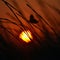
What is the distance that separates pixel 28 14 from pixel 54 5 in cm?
35

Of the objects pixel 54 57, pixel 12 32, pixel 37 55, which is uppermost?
pixel 12 32

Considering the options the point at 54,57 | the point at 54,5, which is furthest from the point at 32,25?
the point at 54,57

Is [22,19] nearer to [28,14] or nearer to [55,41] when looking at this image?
[28,14]

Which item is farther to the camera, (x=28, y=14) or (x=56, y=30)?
(x=56, y=30)

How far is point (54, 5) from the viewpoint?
2.82 metres

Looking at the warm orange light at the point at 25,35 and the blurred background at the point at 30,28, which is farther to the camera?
the warm orange light at the point at 25,35

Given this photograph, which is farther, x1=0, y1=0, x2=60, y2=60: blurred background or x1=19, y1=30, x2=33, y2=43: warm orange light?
x1=19, y1=30, x2=33, y2=43: warm orange light

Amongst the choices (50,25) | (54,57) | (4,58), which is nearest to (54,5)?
(50,25)

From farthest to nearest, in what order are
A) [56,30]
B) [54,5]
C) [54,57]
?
[54,57] < [56,30] < [54,5]

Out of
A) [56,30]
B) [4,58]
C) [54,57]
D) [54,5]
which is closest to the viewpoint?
[54,5]

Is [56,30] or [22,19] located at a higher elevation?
[22,19]

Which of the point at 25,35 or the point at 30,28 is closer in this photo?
the point at 30,28

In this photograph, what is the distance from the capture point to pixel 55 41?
3.28 meters

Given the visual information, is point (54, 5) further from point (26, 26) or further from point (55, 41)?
point (55, 41)
